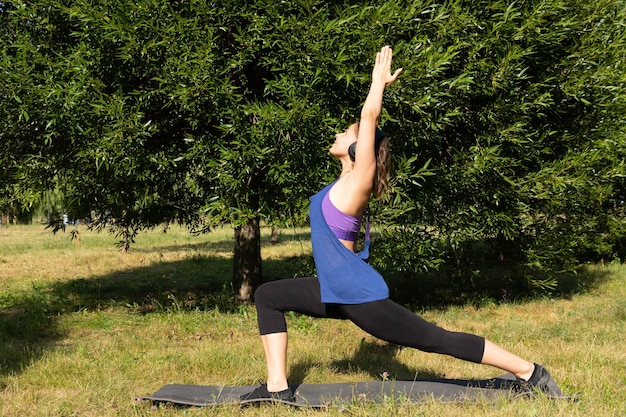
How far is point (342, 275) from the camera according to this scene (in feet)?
13.7

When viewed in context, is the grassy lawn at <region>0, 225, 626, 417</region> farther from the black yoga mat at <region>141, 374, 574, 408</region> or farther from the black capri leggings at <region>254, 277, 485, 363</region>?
the black capri leggings at <region>254, 277, 485, 363</region>

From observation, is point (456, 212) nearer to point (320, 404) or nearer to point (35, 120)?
point (320, 404)

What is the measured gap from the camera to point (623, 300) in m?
10.9

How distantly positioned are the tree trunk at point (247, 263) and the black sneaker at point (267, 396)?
666 centimetres

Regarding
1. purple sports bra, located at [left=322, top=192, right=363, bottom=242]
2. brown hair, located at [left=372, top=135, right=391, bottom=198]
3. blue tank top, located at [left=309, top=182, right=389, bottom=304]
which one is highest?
brown hair, located at [left=372, top=135, right=391, bottom=198]

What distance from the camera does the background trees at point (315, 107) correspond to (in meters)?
7.88

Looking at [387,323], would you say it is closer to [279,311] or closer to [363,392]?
[279,311]

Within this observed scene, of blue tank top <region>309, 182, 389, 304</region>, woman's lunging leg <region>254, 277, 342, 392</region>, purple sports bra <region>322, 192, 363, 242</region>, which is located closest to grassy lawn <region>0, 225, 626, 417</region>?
woman's lunging leg <region>254, 277, 342, 392</region>

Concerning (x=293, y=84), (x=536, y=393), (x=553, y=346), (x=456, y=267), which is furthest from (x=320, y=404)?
(x=456, y=267)

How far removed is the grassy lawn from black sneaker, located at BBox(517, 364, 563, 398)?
10 centimetres

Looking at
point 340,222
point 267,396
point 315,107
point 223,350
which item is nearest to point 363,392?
point 267,396

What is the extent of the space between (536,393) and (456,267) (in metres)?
6.70

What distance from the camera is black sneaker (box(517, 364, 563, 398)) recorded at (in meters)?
4.34

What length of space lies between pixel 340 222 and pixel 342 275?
38cm
